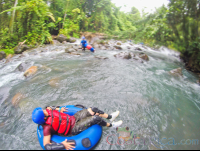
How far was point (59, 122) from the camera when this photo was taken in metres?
2.30

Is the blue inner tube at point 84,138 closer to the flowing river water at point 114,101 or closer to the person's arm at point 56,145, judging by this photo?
the person's arm at point 56,145

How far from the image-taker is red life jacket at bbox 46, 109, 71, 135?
225 centimetres

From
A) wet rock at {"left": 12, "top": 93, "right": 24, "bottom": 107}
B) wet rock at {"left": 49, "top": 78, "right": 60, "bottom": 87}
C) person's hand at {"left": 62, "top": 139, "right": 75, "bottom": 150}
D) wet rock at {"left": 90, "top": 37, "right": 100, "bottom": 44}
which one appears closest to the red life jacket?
person's hand at {"left": 62, "top": 139, "right": 75, "bottom": 150}

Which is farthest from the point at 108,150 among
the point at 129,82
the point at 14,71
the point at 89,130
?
the point at 14,71

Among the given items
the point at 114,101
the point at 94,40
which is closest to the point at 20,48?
the point at 114,101

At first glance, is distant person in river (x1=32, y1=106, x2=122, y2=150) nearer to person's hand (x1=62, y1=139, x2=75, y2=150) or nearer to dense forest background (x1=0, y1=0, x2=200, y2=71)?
person's hand (x1=62, y1=139, x2=75, y2=150)

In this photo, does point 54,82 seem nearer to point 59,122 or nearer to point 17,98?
point 17,98

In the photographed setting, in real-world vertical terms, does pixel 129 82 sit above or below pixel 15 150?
above

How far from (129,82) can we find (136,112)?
1831mm

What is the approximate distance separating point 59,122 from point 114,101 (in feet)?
6.10

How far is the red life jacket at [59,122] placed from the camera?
7.37ft

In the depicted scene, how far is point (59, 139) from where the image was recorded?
212 centimetres

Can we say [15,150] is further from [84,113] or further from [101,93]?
[101,93]

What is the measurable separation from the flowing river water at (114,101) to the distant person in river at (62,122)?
475mm
